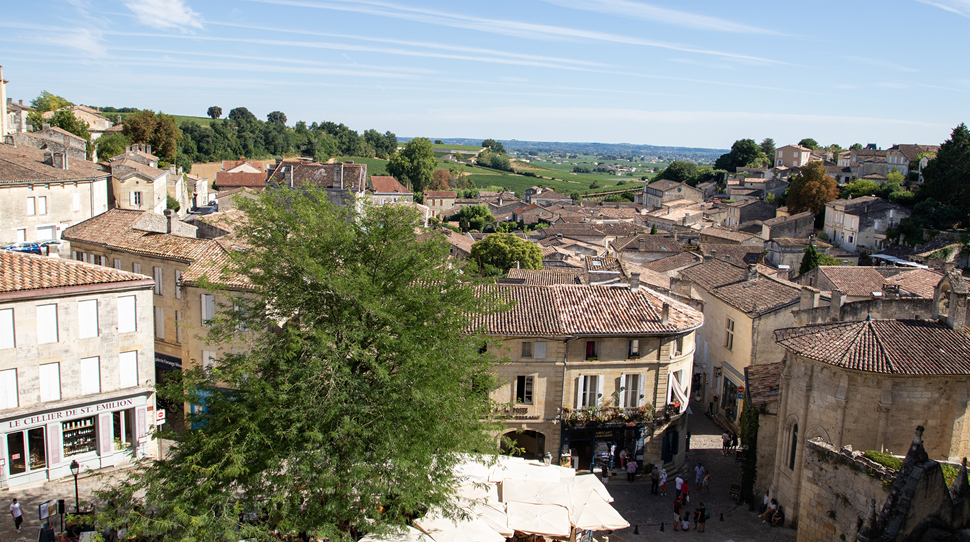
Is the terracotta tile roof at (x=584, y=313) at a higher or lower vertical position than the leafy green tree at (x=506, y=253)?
higher

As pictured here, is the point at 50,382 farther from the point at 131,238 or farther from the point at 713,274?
the point at 713,274

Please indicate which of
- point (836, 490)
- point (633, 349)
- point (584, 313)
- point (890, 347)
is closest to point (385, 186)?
point (584, 313)

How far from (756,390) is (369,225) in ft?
54.0

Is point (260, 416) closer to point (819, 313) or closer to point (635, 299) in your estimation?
point (635, 299)

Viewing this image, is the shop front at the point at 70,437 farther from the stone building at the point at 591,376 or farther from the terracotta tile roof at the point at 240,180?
the terracotta tile roof at the point at 240,180

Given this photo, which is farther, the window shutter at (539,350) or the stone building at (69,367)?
the window shutter at (539,350)

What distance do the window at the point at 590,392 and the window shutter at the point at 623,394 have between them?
2.65ft

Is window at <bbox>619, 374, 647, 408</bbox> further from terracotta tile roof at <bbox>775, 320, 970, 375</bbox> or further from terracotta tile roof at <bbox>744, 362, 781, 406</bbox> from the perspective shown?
terracotta tile roof at <bbox>775, 320, 970, 375</bbox>

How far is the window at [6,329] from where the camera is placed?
874 inches

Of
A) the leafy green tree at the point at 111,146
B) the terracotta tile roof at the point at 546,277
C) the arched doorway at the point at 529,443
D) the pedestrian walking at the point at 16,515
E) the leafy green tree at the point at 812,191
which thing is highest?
the leafy green tree at the point at 111,146

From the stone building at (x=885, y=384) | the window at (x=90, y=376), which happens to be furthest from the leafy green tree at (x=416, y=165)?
the stone building at (x=885, y=384)

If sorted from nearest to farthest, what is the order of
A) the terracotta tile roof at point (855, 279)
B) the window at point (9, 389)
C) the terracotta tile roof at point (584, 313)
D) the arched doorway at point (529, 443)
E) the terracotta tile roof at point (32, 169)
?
1. the window at point (9, 389)
2. the terracotta tile roof at point (584, 313)
3. the arched doorway at point (529, 443)
4. the terracotta tile roof at point (32, 169)
5. the terracotta tile roof at point (855, 279)

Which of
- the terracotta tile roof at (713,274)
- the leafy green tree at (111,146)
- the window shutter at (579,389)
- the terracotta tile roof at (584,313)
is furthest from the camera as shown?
the leafy green tree at (111,146)

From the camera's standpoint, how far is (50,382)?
2330 centimetres
